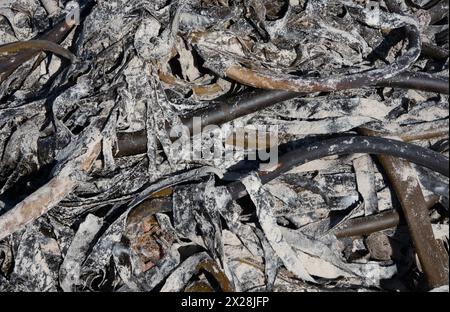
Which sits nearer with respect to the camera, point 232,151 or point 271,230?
point 271,230

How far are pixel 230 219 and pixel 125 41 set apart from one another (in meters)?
0.86

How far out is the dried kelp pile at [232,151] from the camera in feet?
6.69

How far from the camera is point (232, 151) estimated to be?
2.26m

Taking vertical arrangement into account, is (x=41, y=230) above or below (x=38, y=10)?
below

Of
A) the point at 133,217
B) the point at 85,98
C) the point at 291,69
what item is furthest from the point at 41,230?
the point at 291,69

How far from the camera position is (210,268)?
1.98 metres

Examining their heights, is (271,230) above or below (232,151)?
below

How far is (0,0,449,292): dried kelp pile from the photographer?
6.69ft

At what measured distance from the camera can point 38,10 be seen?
110 inches
